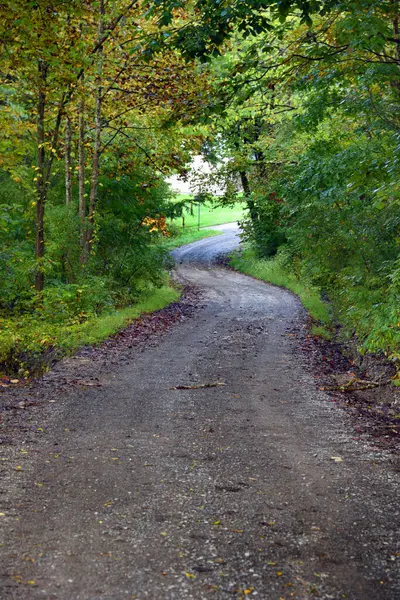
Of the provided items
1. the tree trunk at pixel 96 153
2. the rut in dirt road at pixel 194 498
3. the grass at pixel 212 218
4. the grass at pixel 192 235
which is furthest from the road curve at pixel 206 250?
the rut in dirt road at pixel 194 498

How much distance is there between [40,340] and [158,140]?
27.0 ft

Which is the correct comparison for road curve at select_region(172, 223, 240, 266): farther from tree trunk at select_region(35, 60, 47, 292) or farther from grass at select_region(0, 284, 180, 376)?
grass at select_region(0, 284, 180, 376)

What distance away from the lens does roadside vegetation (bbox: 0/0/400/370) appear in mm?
7852

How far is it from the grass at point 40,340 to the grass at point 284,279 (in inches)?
237

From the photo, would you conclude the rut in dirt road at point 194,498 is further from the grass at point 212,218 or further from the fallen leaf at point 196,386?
the grass at point 212,218

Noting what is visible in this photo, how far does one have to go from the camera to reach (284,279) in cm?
2741

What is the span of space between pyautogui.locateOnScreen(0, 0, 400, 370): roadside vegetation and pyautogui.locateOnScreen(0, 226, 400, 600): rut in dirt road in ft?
7.90

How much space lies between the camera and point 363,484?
531 centimetres

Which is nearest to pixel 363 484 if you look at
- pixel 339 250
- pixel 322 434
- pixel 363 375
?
pixel 322 434

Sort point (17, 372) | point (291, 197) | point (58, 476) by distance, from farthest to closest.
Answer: point (291, 197) → point (17, 372) → point (58, 476)

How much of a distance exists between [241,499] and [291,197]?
10.9m

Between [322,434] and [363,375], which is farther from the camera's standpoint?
[363,375]

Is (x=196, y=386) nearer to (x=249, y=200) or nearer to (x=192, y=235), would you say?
(x=249, y=200)

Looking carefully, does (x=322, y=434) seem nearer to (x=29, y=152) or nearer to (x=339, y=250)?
(x=339, y=250)
